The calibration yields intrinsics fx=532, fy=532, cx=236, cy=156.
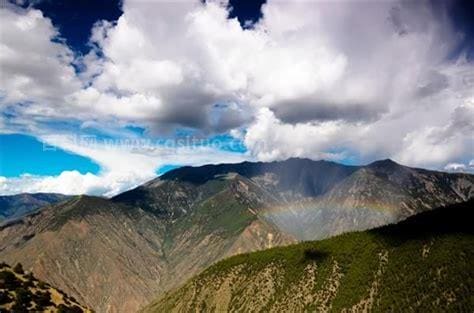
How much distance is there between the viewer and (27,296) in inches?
3777

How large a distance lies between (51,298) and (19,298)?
1170cm

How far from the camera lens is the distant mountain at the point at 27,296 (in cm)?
9062

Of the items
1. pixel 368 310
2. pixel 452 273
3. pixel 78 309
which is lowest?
pixel 368 310

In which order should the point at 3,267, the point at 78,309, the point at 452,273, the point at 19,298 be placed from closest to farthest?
1. the point at 19,298
2. the point at 78,309
3. the point at 3,267
4. the point at 452,273

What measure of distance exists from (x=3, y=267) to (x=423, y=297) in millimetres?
134898

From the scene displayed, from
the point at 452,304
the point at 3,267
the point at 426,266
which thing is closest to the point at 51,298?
the point at 3,267

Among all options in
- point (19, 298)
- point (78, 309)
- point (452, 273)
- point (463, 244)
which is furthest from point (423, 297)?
point (19, 298)

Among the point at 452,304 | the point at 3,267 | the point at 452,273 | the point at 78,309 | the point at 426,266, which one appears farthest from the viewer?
the point at 426,266

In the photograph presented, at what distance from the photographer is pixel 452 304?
17075cm

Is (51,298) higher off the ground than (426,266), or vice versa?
(51,298)

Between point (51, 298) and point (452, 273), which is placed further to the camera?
point (452, 273)

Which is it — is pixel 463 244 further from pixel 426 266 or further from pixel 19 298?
pixel 19 298

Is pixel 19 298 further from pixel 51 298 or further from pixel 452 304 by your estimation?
pixel 452 304

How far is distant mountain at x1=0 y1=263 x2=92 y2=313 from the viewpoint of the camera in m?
90.6
